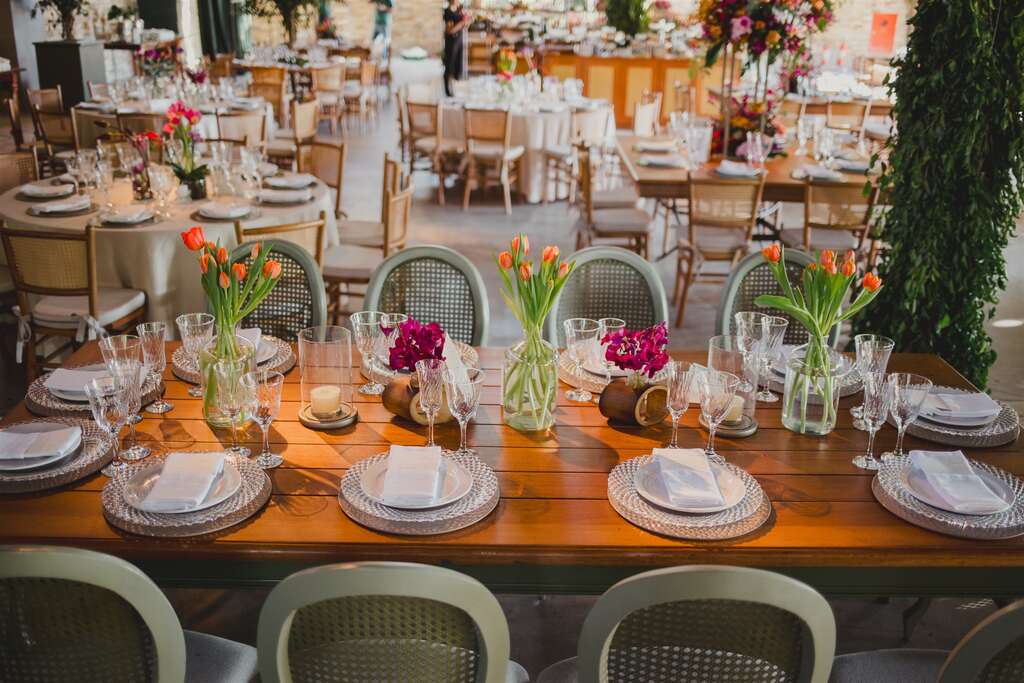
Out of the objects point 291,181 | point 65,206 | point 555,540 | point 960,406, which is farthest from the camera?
point 291,181

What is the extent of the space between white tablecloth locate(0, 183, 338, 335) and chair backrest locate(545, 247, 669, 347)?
1.69m

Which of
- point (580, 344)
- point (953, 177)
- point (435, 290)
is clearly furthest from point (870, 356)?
point (435, 290)

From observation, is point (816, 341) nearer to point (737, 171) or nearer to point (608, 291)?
point (608, 291)

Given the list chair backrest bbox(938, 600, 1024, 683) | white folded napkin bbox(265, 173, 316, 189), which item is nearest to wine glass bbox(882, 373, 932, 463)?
chair backrest bbox(938, 600, 1024, 683)

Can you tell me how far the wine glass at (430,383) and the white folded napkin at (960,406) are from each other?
1192mm

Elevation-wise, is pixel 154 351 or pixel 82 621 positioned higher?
pixel 154 351

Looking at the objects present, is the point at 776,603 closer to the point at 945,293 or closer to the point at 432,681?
the point at 432,681

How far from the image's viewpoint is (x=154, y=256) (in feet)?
12.7

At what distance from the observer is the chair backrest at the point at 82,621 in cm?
132

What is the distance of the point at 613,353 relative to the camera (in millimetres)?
2203

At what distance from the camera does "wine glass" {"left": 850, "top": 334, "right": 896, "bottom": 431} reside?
7.08ft

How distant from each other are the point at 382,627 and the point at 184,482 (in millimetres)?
627

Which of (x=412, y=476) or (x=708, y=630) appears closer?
(x=708, y=630)

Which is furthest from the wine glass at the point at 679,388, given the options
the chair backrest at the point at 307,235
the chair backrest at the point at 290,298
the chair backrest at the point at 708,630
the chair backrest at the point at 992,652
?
the chair backrest at the point at 307,235
